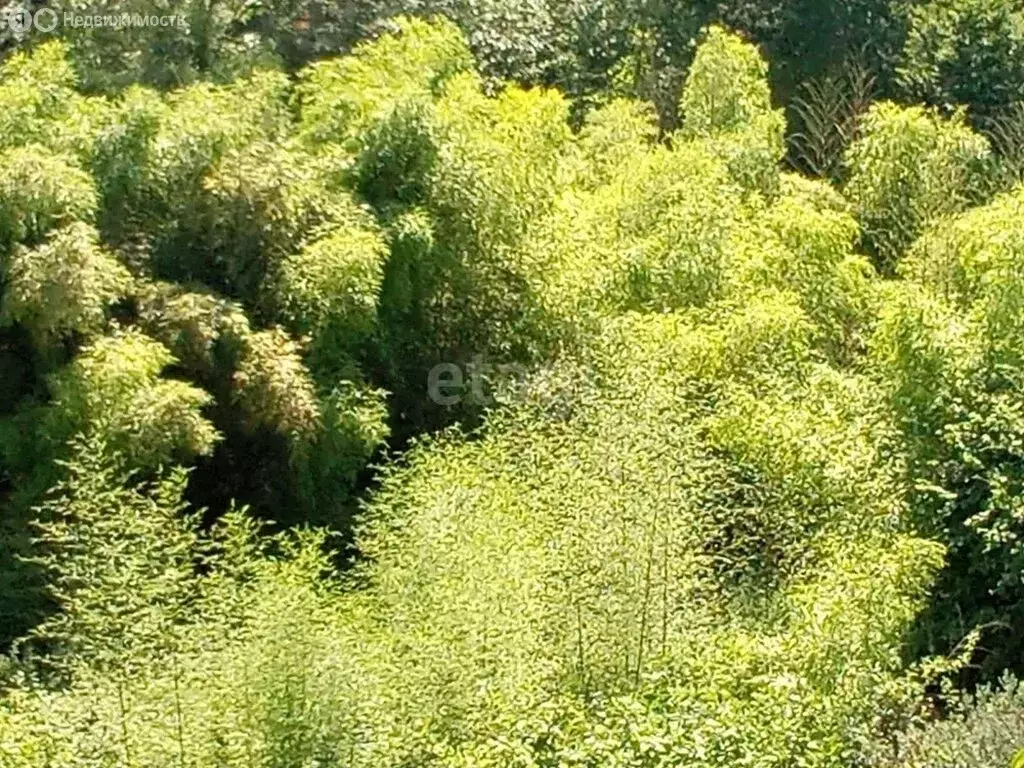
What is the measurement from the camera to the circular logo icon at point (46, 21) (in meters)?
7.74

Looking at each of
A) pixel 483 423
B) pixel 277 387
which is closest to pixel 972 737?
pixel 483 423

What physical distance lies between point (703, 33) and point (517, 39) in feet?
4.86

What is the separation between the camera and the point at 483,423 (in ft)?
21.8

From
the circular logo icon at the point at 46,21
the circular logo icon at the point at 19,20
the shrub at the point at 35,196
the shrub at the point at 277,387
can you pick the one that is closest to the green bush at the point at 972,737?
the shrub at the point at 277,387

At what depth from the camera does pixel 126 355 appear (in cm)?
590

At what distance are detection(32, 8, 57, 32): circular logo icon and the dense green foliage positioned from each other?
0.58 feet

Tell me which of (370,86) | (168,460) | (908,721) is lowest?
(908,721)

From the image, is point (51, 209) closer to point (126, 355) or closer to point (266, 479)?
point (126, 355)

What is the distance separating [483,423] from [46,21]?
11.4 feet

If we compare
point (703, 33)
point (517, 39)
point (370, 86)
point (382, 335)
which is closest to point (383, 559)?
point (382, 335)

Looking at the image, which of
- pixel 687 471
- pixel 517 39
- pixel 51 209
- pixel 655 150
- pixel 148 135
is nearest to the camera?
pixel 687 471
